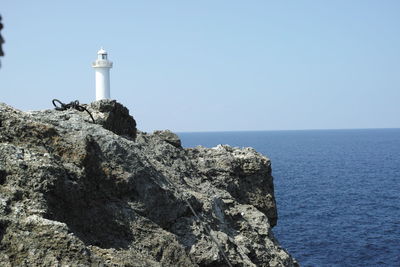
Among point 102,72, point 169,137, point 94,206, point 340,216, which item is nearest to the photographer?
point 94,206

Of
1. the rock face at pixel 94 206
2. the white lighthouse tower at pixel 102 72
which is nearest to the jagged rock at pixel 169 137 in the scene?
the rock face at pixel 94 206

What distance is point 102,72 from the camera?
61562 mm

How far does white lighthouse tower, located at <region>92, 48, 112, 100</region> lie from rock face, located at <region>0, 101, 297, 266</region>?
160ft

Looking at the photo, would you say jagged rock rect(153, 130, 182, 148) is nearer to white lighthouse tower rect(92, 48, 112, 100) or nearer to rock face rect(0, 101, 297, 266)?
rock face rect(0, 101, 297, 266)

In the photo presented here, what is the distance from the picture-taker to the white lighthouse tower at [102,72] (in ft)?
202

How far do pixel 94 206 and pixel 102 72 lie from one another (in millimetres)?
54462

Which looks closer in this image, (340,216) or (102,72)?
(340,216)

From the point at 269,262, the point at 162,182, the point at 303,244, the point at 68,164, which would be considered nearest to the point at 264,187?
the point at 269,262

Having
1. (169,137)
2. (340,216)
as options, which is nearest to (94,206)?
(169,137)

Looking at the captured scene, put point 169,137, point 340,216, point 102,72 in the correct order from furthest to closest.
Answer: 1. point 102,72
2. point 340,216
3. point 169,137

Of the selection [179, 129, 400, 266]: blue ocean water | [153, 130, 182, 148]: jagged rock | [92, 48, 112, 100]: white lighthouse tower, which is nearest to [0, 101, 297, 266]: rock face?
[153, 130, 182, 148]: jagged rock

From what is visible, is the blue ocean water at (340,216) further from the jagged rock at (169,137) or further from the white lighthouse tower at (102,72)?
the white lighthouse tower at (102,72)

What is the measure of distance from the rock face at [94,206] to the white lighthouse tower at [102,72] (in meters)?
48.8

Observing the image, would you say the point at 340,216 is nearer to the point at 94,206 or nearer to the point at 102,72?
the point at 102,72
